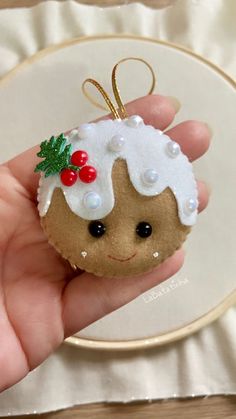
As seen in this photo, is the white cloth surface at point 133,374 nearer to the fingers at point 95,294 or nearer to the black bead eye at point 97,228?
the fingers at point 95,294

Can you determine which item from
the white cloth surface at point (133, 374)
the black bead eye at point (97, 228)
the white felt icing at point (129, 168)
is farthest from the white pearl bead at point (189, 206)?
the white cloth surface at point (133, 374)

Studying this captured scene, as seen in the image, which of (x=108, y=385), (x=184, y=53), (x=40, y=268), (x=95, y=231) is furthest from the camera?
(x=184, y=53)

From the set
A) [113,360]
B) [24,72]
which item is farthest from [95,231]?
[24,72]

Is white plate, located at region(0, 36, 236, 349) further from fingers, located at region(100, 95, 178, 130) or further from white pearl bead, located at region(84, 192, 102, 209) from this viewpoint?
white pearl bead, located at region(84, 192, 102, 209)

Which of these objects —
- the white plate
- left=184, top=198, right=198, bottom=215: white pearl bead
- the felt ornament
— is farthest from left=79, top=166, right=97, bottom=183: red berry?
the white plate

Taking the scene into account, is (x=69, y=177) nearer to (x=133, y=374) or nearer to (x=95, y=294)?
(x=95, y=294)

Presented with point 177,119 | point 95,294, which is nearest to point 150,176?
point 95,294

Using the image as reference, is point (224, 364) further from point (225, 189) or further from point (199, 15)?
point (199, 15)
